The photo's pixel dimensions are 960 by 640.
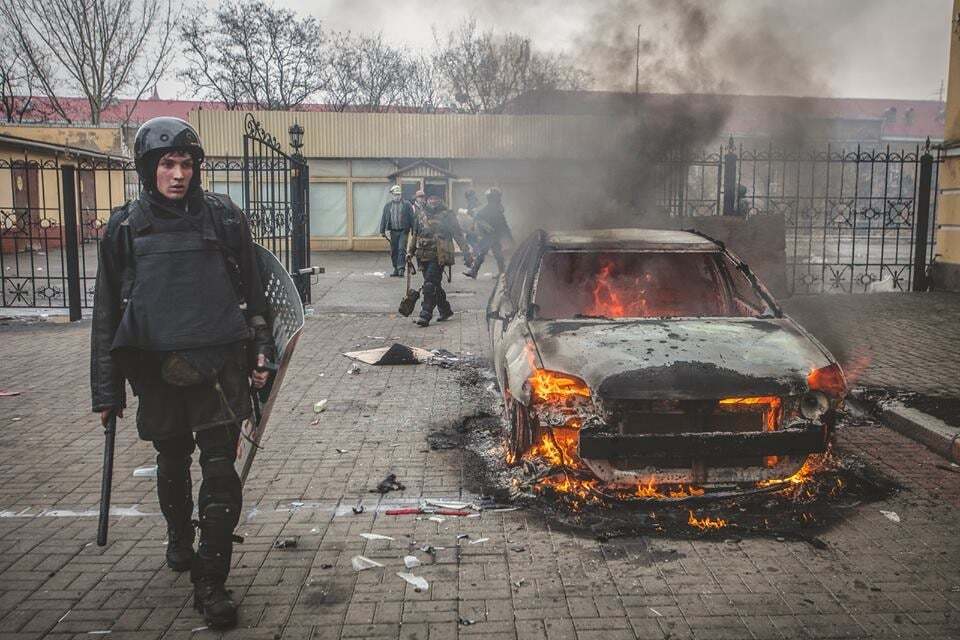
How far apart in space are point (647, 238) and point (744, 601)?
3152mm

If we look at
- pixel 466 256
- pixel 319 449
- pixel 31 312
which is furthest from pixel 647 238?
pixel 31 312

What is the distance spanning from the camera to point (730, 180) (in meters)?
13.4

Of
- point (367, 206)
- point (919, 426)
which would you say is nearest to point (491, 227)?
point (919, 426)

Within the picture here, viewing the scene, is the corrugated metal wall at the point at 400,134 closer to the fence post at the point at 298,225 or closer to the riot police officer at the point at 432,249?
the fence post at the point at 298,225

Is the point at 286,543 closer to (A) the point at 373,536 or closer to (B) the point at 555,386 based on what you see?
(A) the point at 373,536

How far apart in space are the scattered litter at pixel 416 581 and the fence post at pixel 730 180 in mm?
11117

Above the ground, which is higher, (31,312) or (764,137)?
(764,137)

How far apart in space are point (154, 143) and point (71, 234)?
885cm

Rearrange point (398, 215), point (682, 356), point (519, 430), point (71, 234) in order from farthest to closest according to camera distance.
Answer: point (398, 215) → point (71, 234) → point (519, 430) → point (682, 356)

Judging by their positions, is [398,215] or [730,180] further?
[398,215]

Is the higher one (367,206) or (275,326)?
(367,206)

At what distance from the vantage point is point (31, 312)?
1201 centimetres

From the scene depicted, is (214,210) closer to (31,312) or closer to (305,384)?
(305,384)

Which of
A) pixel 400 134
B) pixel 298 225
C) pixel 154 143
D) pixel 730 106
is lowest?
pixel 298 225
